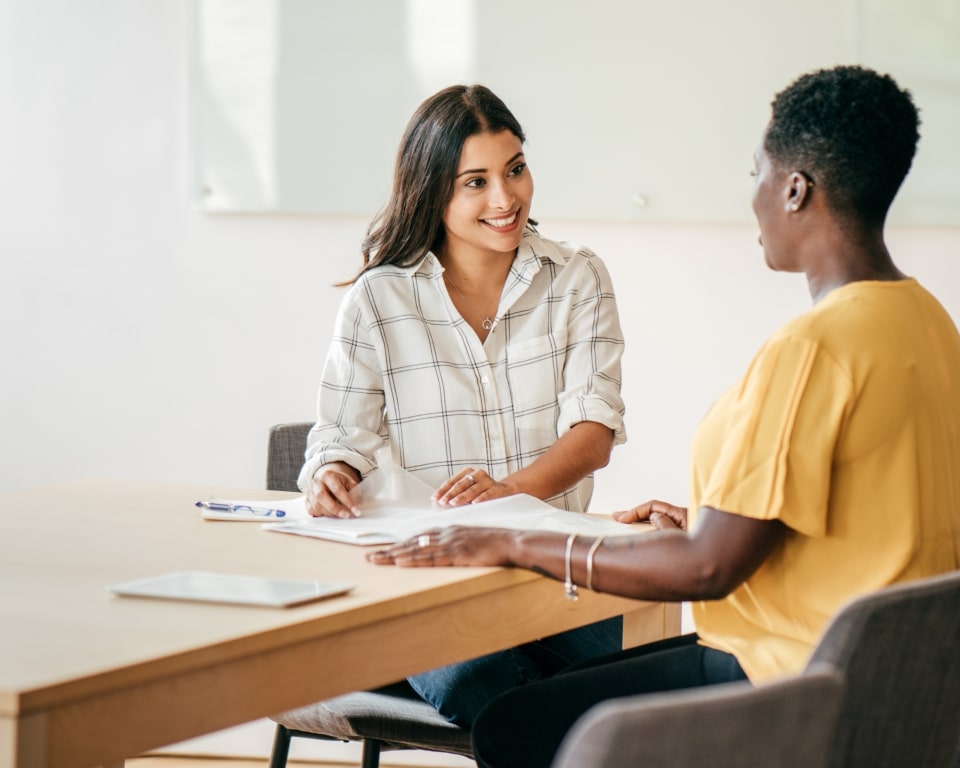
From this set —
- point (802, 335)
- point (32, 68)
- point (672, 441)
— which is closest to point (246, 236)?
point (32, 68)

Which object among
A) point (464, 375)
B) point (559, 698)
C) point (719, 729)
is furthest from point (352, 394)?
point (719, 729)

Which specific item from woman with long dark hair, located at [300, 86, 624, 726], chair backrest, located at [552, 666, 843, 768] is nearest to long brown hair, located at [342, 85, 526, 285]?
woman with long dark hair, located at [300, 86, 624, 726]

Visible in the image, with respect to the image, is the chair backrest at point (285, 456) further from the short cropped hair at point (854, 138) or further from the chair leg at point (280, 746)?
the short cropped hair at point (854, 138)

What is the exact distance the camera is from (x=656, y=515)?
6.34 feet

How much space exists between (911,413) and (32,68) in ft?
8.72

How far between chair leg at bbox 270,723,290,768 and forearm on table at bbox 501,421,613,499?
1.94 ft

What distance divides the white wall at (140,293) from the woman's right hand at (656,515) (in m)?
1.16

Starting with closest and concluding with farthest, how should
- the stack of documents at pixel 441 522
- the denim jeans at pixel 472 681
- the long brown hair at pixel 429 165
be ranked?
the stack of documents at pixel 441 522 → the denim jeans at pixel 472 681 → the long brown hair at pixel 429 165

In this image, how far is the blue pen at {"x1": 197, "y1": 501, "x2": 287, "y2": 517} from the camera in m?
1.95

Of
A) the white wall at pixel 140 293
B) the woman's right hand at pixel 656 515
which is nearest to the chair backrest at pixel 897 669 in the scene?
the woman's right hand at pixel 656 515

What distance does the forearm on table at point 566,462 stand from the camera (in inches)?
82.4

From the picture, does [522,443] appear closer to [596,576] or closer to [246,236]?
[596,576]

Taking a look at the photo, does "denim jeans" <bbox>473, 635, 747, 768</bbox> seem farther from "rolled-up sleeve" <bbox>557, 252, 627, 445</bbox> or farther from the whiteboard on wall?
the whiteboard on wall

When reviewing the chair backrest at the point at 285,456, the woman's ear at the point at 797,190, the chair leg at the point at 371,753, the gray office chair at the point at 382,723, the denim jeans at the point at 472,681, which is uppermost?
the woman's ear at the point at 797,190
